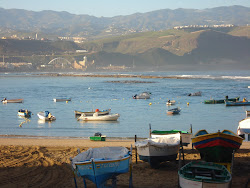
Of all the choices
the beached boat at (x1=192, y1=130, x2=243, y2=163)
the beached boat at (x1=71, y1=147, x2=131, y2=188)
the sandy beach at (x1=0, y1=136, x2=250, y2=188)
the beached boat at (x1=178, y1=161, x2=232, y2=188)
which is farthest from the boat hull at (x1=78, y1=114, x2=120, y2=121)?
the beached boat at (x1=178, y1=161, x2=232, y2=188)

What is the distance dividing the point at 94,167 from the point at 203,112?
32379mm

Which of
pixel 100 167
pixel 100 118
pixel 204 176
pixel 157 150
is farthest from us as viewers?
pixel 100 118

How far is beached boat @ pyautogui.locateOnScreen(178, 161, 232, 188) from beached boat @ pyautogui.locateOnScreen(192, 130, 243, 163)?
183 centimetres

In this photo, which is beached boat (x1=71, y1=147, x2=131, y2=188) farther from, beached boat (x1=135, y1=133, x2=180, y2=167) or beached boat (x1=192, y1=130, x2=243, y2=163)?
beached boat (x1=192, y1=130, x2=243, y2=163)

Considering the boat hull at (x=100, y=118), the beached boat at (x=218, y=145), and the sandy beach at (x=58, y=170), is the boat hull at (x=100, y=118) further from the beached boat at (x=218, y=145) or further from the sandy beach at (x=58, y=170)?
the beached boat at (x=218, y=145)

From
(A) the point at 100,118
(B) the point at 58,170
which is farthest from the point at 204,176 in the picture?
(A) the point at 100,118

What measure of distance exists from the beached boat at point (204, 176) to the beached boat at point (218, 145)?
183 cm

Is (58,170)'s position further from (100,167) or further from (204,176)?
(204,176)

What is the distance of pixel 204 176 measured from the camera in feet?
36.4

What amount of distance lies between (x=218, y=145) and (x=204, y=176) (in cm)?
276

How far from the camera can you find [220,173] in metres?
11.4

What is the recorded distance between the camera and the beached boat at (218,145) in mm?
13602

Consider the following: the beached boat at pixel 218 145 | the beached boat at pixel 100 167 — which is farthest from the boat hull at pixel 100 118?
the beached boat at pixel 100 167

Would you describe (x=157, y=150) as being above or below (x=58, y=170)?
above
